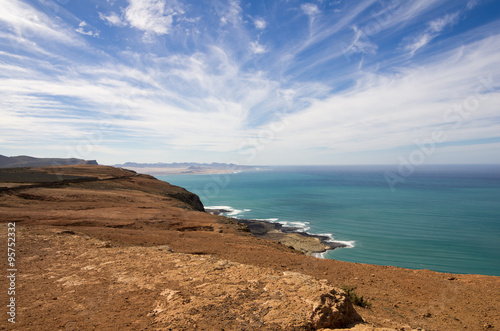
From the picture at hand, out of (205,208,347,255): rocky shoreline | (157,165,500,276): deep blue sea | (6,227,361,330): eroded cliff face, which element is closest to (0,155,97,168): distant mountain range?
(157,165,500,276): deep blue sea

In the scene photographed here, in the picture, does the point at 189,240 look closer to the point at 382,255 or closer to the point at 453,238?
the point at 382,255

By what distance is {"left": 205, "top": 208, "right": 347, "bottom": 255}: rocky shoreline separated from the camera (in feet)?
120

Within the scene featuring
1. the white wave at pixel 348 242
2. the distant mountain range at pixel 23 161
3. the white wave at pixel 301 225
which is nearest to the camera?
the white wave at pixel 348 242

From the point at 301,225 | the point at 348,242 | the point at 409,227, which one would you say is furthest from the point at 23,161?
the point at 409,227

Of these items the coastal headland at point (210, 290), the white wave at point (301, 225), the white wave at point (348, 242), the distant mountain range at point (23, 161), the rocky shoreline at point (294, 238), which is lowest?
the white wave at point (348, 242)

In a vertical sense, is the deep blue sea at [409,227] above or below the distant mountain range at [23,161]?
below

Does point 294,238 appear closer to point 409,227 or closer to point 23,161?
point 409,227

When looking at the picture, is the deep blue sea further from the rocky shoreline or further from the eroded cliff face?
the eroded cliff face

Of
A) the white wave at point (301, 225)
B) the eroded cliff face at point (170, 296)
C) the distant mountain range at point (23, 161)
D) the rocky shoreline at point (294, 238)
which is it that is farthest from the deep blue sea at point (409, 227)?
the distant mountain range at point (23, 161)

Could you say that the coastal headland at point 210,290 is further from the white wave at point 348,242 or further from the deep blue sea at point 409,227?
the white wave at point 348,242

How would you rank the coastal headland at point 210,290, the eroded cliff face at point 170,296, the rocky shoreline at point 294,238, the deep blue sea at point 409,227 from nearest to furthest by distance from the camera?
the eroded cliff face at point 170,296
the coastal headland at point 210,290
the deep blue sea at point 409,227
the rocky shoreline at point 294,238

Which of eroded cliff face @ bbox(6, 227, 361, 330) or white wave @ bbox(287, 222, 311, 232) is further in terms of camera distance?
white wave @ bbox(287, 222, 311, 232)

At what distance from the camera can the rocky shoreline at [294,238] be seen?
36.7 m

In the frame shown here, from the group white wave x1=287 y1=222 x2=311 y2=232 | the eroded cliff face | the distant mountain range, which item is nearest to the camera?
the eroded cliff face
